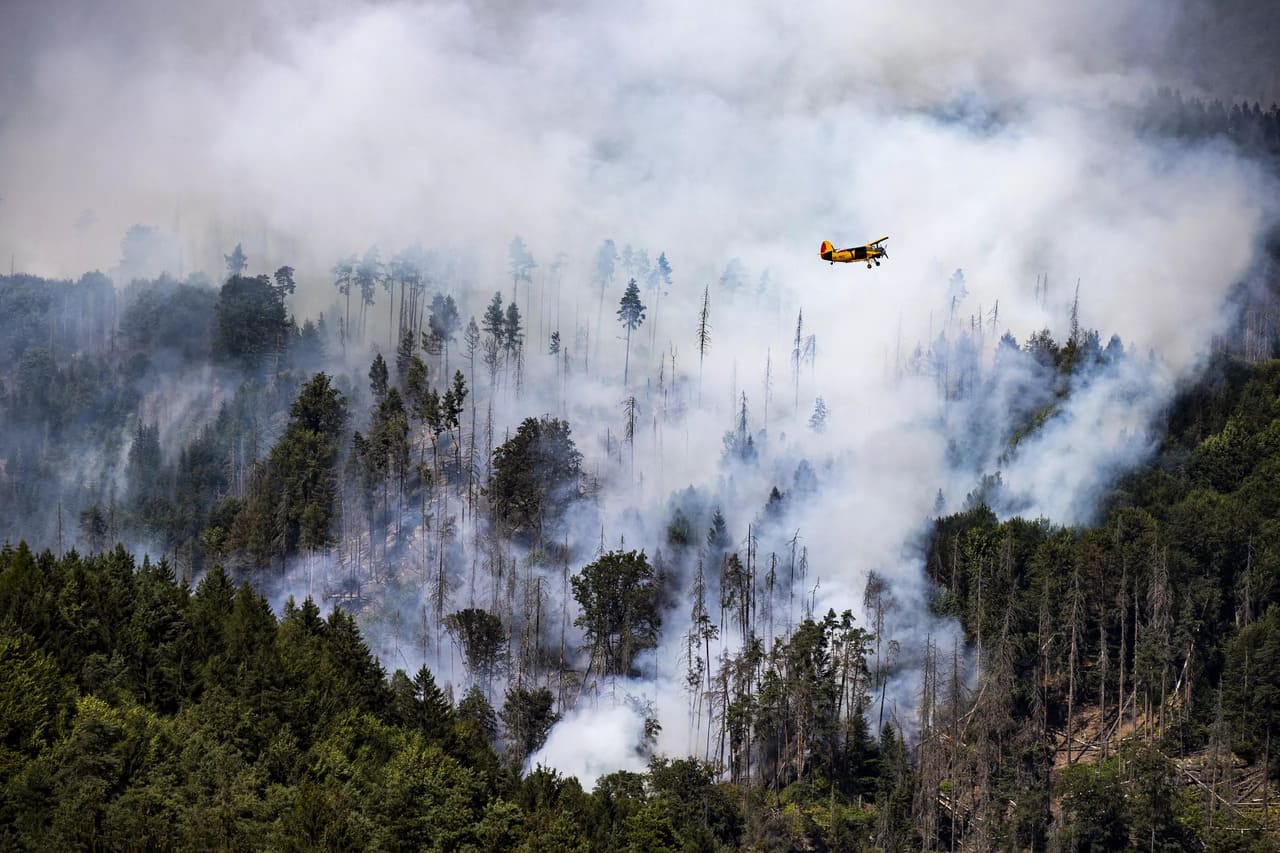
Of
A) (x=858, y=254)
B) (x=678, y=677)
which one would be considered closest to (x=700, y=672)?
(x=678, y=677)

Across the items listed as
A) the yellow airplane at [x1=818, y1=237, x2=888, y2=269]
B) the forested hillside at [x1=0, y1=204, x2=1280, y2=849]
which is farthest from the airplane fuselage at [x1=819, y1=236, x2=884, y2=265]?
the forested hillside at [x1=0, y1=204, x2=1280, y2=849]

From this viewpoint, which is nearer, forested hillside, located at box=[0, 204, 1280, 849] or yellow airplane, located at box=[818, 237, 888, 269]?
forested hillside, located at box=[0, 204, 1280, 849]

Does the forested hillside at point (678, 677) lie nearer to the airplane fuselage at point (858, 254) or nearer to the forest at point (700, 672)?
the forest at point (700, 672)

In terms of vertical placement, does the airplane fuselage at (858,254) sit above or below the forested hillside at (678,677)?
above

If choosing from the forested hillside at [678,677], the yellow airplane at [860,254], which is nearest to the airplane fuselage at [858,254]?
the yellow airplane at [860,254]

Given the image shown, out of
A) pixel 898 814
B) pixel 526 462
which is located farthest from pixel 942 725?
pixel 526 462

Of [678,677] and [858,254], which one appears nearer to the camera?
[858,254]

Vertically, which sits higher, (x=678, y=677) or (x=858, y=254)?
(x=858, y=254)

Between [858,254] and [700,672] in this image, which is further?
[700,672]

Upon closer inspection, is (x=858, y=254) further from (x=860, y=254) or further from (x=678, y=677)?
(x=678, y=677)

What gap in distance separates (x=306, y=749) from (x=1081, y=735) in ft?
233

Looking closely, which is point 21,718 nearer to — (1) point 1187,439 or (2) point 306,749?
(2) point 306,749

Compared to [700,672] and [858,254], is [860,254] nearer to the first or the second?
[858,254]

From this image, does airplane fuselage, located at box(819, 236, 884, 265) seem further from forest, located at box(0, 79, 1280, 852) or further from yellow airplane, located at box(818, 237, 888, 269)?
forest, located at box(0, 79, 1280, 852)
